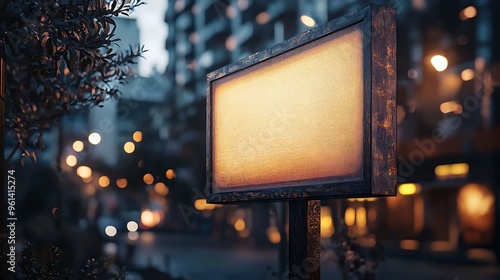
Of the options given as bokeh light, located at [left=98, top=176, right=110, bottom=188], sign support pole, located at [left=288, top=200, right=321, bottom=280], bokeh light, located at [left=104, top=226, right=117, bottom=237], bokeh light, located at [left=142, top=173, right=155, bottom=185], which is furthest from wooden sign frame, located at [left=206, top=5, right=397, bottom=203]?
bokeh light, located at [left=98, top=176, right=110, bottom=188]

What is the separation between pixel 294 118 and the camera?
9.31 feet

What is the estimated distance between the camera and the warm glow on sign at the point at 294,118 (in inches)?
99.4

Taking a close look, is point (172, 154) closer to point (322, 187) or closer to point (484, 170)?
point (484, 170)

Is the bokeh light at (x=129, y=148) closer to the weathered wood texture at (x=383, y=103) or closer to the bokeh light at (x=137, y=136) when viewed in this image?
the bokeh light at (x=137, y=136)

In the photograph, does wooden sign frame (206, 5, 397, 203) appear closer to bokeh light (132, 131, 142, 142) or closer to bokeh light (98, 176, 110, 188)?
bokeh light (132, 131, 142, 142)

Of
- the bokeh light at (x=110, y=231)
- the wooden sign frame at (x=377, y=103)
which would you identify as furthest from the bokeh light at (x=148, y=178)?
the wooden sign frame at (x=377, y=103)

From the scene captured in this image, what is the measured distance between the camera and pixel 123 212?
62938 millimetres

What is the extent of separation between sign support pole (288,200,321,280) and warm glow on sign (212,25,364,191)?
0.19 meters

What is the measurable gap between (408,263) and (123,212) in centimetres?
4048

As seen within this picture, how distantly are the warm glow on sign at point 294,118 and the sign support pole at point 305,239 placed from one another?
0.19 m

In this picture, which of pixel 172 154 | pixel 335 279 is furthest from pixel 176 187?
pixel 335 279

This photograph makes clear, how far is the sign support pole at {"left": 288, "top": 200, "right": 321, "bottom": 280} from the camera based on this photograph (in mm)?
2910

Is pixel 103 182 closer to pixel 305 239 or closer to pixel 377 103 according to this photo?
pixel 305 239

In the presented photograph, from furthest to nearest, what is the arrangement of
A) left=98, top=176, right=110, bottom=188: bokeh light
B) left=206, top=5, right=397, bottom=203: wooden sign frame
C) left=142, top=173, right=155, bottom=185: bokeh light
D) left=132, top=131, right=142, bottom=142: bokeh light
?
left=98, top=176, right=110, bottom=188: bokeh light
left=132, top=131, right=142, bottom=142: bokeh light
left=142, top=173, right=155, bottom=185: bokeh light
left=206, top=5, right=397, bottom=203: wooden sign frame
